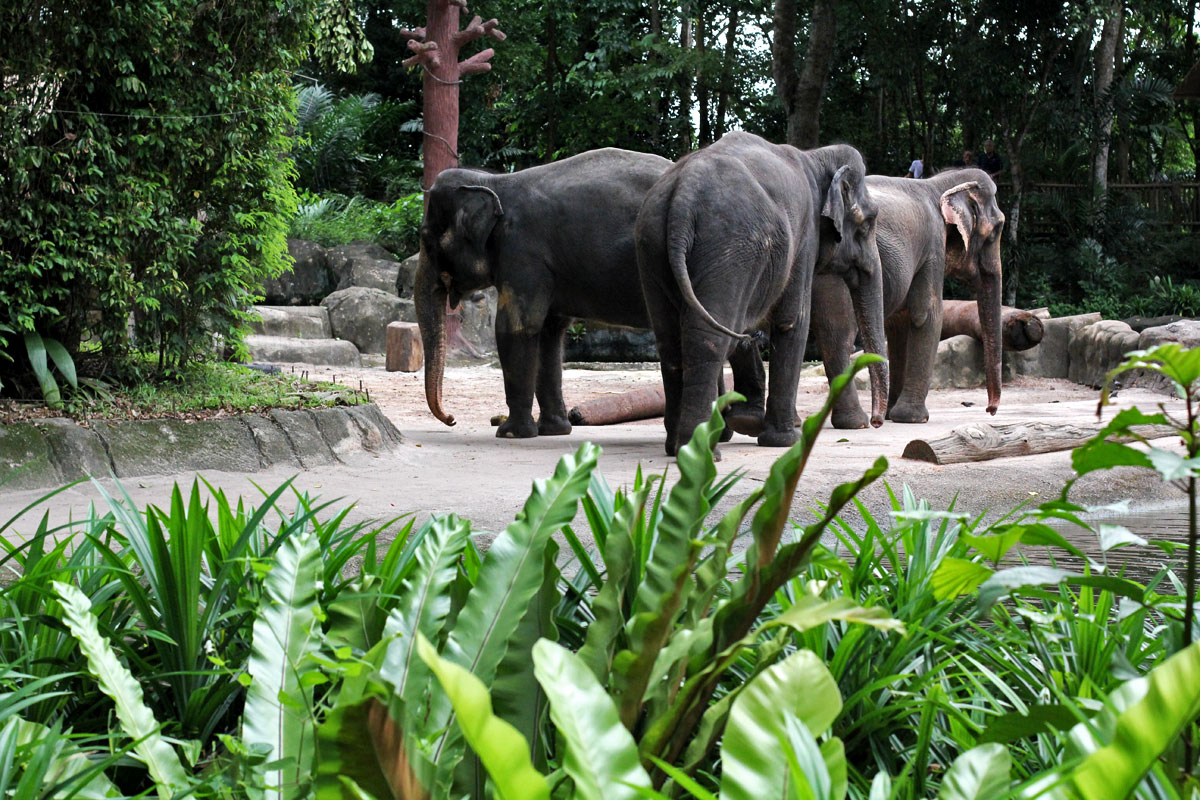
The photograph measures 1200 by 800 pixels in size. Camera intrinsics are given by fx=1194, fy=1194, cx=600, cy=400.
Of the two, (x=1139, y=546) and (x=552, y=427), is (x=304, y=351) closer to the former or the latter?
(x=552, y=427)

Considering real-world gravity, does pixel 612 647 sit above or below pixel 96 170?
below

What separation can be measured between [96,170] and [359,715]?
547cm

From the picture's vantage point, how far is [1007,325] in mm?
11938


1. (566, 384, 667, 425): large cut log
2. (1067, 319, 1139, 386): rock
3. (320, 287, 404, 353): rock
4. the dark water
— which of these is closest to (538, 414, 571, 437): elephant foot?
(566, 384, 667, 425): large cut log

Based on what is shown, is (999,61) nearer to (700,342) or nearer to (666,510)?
(700,342)

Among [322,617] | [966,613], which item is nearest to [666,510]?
[322,617]

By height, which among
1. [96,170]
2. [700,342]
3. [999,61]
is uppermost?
[999,61]

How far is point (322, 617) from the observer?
5.29 feet

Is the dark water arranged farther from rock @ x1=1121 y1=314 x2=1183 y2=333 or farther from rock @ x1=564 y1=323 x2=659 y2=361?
rock @ x1=564 y1=323 x2=659 y2=361

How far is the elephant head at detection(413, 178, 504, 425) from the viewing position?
756cm

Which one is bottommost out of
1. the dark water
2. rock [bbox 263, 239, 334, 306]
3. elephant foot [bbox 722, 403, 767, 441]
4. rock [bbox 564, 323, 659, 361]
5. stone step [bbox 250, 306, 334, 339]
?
the dark water

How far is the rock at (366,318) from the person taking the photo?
1540 cm

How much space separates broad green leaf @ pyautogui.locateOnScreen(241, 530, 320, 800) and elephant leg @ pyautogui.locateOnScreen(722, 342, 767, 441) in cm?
518

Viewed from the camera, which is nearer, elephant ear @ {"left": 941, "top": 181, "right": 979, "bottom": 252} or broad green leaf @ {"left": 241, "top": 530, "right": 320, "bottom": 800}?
broad green leaf @ {"left": 241, "top": 530, "right": 320, "bottom": 800}
